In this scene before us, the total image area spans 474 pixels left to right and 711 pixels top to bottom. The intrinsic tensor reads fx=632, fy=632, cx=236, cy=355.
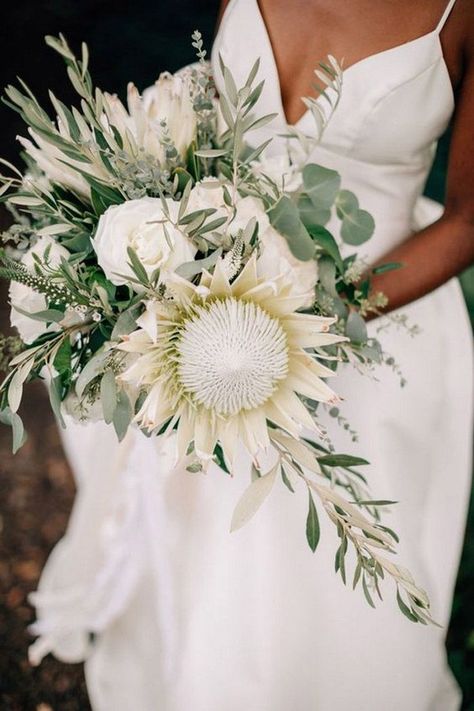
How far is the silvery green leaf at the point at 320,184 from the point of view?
0.94 meters

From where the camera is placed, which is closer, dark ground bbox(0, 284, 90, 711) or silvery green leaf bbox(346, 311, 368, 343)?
silvery green leaf bbox(346, 311, 368, 343)

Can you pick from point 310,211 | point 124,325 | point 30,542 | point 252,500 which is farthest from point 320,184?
point 30,542

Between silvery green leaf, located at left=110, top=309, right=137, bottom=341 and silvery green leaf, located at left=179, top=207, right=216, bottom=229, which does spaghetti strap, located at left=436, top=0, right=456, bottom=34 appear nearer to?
silvery green leaf, located at left=179, top=207, right=216, bottom=229

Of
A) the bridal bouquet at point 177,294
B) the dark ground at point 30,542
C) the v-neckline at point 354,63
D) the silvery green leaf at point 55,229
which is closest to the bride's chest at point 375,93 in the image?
the v-neckline at point 354,63

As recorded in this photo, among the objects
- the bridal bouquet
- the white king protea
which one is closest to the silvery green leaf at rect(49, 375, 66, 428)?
the bridal bouquet

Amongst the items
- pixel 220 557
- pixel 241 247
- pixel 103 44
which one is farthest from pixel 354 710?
pixel 103 44

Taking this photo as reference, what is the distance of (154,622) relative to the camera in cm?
145

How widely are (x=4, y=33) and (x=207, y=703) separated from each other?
128 inches

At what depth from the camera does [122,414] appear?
782 mm

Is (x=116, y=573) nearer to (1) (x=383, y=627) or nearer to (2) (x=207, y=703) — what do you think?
(2) (x=207, y=703)

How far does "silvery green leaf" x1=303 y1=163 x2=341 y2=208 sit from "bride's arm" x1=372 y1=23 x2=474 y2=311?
0.30 metres

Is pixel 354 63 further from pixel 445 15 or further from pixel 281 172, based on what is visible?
pixel 281 172

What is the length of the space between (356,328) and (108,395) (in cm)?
39

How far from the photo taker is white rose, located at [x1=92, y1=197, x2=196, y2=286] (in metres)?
0.75
